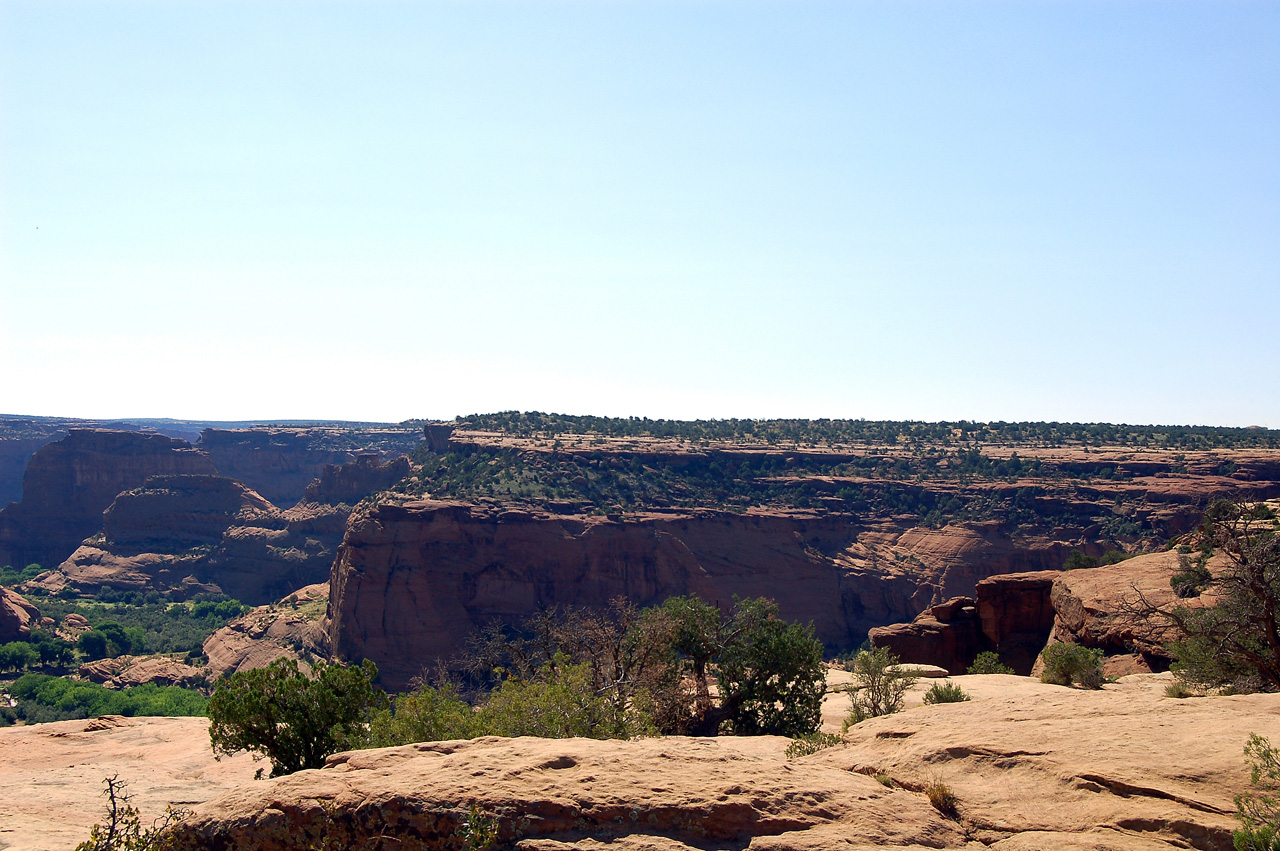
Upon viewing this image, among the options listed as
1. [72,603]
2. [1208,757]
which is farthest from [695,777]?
[72,603]

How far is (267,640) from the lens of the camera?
51562mm

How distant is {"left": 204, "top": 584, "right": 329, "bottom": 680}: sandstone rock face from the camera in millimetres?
48938

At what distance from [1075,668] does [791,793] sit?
54.2 ft

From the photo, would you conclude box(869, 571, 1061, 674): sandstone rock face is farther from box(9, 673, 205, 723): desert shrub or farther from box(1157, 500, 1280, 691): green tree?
box(9, 673, 205, 723): desert shrub

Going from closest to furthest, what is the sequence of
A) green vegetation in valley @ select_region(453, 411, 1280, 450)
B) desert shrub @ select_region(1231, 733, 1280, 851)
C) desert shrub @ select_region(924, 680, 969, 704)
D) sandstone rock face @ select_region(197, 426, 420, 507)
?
desert shrub @ select_region(1231, 733, 1280, 851)
desert shrub @ select_region(924, 680, 969, 704)
green vegetation in valley @ select_region(453, 411, 1280, 450)
sandstone rock face @ select_region(197, 426, 420, 507)

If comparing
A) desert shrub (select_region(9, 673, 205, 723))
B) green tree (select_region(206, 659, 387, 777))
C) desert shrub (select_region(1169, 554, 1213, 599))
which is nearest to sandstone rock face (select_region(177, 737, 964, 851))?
green tree (select_region(206, 659, 387, 777))

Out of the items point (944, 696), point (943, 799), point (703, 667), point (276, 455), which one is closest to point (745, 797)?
point (943, 799)

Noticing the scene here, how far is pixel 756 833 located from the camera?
263 inches

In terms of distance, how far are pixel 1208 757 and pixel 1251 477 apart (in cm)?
5862

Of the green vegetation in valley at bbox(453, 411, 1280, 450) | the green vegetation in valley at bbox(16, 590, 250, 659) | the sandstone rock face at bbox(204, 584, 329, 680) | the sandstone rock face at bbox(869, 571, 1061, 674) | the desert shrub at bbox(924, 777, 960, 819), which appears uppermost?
the green vegetation in valley at bbox(453, 411, 1280, 450)

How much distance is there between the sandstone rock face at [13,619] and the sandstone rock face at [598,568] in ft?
67.9

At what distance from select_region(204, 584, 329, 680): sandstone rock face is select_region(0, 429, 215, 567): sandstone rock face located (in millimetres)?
53948

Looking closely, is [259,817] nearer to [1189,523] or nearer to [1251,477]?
[1189,523]

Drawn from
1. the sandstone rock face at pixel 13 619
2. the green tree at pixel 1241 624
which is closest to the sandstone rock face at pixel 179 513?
the sandstone rock face at pixel 13 619
